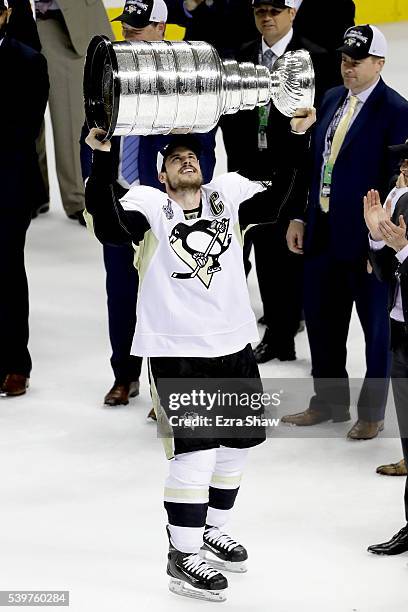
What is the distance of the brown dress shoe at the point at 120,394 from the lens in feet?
23.7

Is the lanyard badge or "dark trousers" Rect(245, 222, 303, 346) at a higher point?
the lanyard badge

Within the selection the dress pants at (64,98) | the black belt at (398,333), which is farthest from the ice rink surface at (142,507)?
the dress pants at (64,98)

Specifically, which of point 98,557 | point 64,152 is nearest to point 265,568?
point 98,557

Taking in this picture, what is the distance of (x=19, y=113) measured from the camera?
23.5ft

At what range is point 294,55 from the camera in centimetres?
520

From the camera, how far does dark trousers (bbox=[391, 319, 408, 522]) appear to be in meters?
5.46

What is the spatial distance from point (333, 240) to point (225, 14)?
74.1 inches

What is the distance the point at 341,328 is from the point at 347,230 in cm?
51

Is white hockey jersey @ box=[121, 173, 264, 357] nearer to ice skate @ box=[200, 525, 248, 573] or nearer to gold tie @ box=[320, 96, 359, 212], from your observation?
ice skate @ box=[200, 525, 248, 573]

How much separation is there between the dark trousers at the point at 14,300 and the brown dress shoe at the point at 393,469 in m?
1.95

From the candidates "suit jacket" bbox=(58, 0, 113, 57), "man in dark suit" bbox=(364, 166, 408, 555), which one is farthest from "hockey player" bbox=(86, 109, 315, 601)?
"suit jacket" bbox=(58, 0, 113, 57)

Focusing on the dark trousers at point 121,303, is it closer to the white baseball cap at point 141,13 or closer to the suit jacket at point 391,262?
the white baseball cap at point 141,13

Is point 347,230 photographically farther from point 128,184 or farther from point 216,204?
point 216,204

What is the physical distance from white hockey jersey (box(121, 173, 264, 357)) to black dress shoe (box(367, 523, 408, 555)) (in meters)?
0.96
